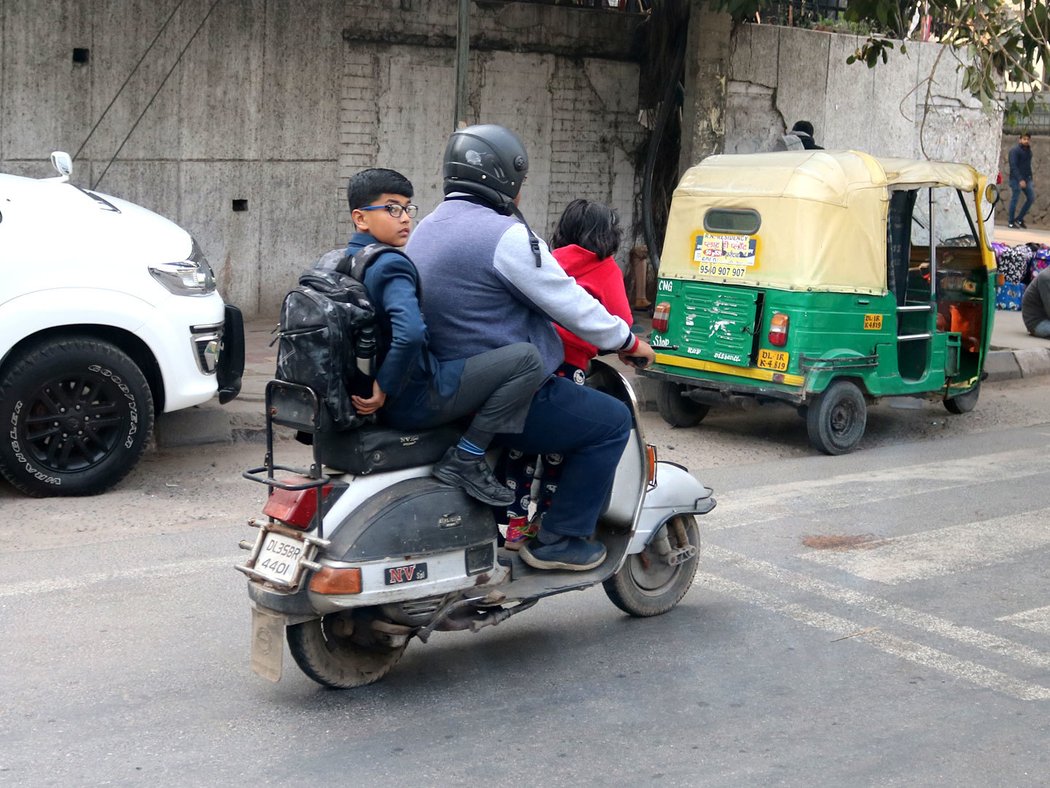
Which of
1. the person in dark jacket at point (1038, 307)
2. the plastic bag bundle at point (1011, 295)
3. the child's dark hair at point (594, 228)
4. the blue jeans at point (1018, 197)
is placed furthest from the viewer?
the blue jeans at point (1018, 197)

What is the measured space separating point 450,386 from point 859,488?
4.26m

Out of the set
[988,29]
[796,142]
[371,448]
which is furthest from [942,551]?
[796,142]

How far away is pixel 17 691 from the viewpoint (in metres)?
4.56

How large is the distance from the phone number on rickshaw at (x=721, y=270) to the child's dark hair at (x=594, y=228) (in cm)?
388

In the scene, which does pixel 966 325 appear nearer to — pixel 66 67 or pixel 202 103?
pixel 202 103

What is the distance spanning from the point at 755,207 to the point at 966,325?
99.4 inches

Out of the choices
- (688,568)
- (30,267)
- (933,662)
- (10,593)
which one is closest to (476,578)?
(688,568)

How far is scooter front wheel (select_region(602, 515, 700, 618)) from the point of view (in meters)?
5.44

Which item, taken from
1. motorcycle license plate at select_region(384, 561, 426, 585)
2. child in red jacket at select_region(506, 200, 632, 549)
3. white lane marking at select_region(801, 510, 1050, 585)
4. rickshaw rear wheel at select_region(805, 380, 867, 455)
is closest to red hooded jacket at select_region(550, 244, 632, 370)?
child in red jacket at select_region(506, 200, 632, 549)

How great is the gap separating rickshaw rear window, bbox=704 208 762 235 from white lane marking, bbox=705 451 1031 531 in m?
1.80

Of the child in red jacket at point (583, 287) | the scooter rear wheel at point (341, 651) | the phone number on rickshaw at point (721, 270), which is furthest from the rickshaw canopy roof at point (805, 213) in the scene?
the scooter rear wheel at point (341, 651)

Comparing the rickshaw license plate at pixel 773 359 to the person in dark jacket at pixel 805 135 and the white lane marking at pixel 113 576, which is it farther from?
the white lane marking at pixel 113 576

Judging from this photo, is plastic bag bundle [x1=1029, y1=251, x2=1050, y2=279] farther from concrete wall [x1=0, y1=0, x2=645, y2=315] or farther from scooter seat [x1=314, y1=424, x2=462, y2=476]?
scooter seat [x1=314, y1=424, x2=462, y2=476]

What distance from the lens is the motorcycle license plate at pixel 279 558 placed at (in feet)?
14.1
